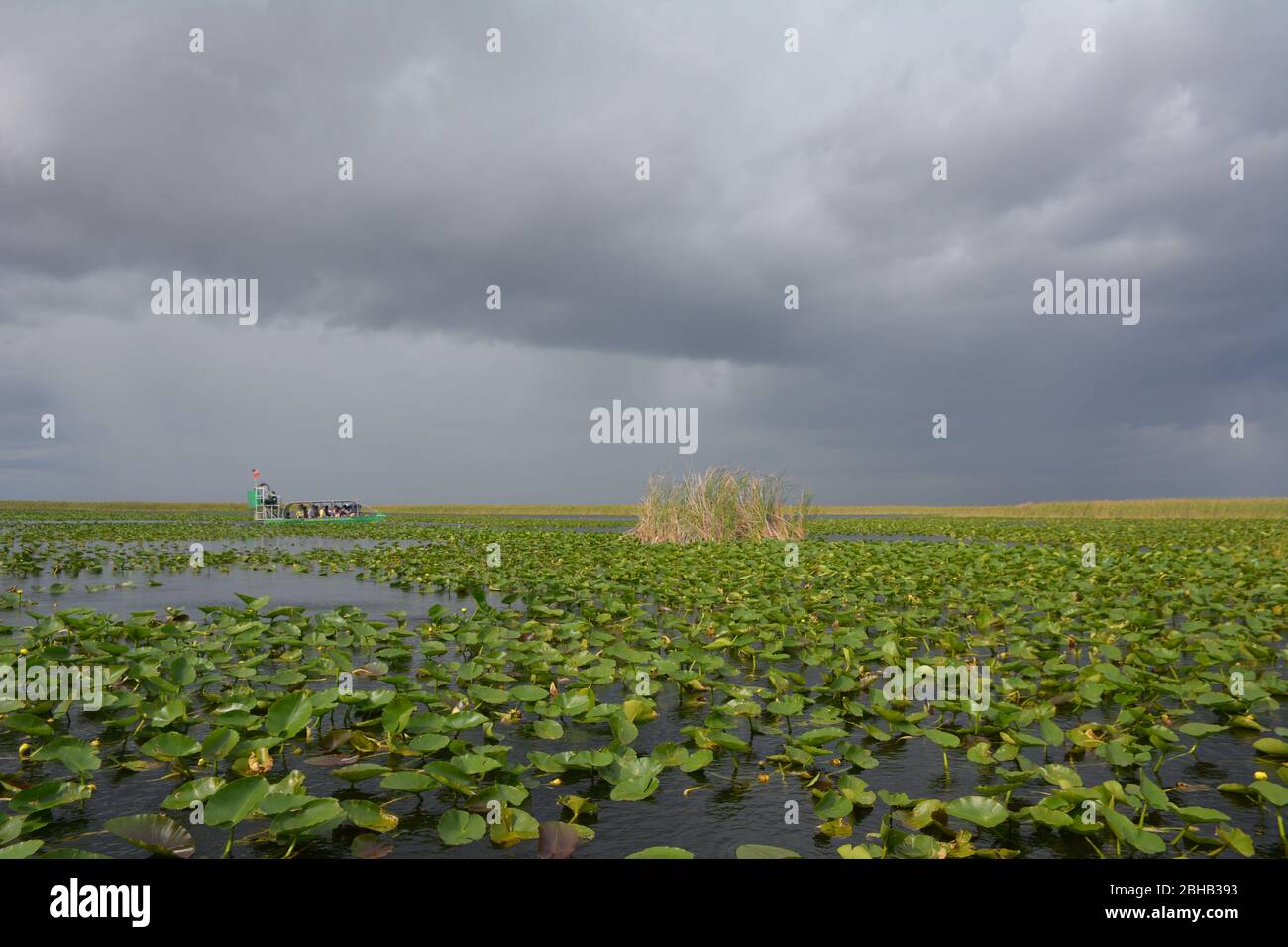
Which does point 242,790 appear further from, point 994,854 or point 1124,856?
point 1124,856

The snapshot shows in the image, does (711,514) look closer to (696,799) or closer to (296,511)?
(696,799)
